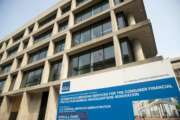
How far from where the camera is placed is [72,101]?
21.2 feet

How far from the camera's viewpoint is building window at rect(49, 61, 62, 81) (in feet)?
40.0

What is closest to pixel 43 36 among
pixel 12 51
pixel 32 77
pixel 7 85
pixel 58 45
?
pixel 58 45

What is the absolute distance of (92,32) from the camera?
12.0 meters

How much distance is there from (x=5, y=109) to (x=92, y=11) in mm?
14342

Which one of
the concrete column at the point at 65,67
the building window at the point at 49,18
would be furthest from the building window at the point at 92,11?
the building window at the point at 49,18

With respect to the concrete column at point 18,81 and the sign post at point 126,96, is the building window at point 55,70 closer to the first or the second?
the concrete column at point 18,81

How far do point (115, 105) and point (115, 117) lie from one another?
0.45 meters

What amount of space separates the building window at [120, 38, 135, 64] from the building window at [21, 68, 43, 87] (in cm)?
934

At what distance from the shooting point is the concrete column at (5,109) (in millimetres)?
13594

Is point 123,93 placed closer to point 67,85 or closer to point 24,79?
point 67,85

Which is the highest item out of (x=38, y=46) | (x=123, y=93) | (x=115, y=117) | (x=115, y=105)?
(x=38, y=46)

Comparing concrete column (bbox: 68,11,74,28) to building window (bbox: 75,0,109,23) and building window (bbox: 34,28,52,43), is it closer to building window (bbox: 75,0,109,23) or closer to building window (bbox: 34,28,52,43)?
building window (bbox: 75,0,109,23)

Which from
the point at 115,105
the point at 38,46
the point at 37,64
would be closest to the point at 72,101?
the point at 115,105

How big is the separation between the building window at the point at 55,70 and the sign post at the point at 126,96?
5468mm
